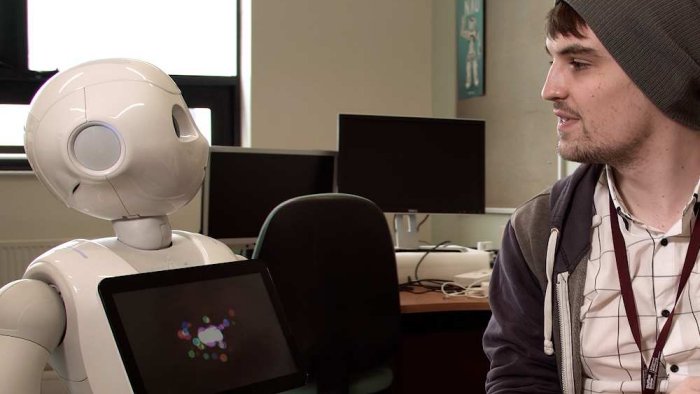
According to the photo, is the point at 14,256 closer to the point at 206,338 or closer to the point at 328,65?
the point at 328,65

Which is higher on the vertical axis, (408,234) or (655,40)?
(655,40)

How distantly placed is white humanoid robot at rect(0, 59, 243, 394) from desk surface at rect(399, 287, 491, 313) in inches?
47.7

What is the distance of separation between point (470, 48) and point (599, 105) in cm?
277

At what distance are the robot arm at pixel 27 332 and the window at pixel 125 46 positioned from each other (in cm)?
263

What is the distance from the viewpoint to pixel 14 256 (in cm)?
335

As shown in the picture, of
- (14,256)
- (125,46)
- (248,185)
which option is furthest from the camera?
(125,46)

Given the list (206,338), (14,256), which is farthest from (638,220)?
(14,256)

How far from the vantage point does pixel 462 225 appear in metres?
4.10

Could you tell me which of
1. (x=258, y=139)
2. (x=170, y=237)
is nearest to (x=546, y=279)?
(x=170, y=237)

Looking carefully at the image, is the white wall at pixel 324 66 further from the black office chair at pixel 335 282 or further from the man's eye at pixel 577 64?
the man's eye at pixel 577 64

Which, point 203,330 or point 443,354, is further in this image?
point 443,354

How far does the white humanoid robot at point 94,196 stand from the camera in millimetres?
1034

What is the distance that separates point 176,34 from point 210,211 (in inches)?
61.2

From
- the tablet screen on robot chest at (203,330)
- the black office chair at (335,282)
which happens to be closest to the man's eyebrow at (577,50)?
the tablet screen on robot chest at (203,330)
